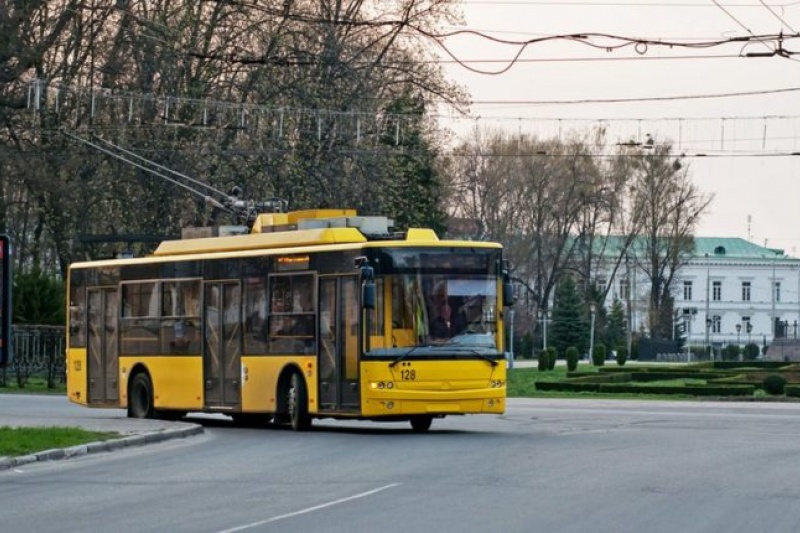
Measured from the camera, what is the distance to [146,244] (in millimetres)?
56719

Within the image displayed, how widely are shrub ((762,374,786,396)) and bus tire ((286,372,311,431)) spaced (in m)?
21.6

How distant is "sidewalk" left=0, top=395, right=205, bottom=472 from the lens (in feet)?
70.3

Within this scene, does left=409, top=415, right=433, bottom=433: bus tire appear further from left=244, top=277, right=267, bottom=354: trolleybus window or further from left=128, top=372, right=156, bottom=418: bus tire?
left=128, top=372, right=156, bottom=418: bus tire

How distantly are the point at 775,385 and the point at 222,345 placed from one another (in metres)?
21.4

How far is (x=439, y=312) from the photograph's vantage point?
1009 inches

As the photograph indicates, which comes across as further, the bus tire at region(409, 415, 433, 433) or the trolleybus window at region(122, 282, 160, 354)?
the trolleybus window at region(122, 282, 160, 354)

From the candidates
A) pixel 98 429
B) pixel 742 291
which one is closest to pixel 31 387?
pixel 98 429

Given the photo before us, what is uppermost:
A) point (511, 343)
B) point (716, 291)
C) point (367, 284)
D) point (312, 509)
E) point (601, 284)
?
point (716, 291)

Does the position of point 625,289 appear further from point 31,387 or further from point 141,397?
point 141,397

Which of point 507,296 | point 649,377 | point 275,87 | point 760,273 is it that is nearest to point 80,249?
point 275,87

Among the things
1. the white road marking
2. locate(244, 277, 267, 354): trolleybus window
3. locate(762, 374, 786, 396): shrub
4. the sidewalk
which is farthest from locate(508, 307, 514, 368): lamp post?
the white road marking

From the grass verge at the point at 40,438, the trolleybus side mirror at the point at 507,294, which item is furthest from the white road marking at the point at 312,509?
the trolleybus side mirror at the point at 507,294

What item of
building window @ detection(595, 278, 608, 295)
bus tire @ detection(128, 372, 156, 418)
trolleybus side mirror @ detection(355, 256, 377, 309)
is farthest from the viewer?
building window @ detection(595, 278, 608, 295)

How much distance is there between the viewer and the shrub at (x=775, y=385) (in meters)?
45.8
